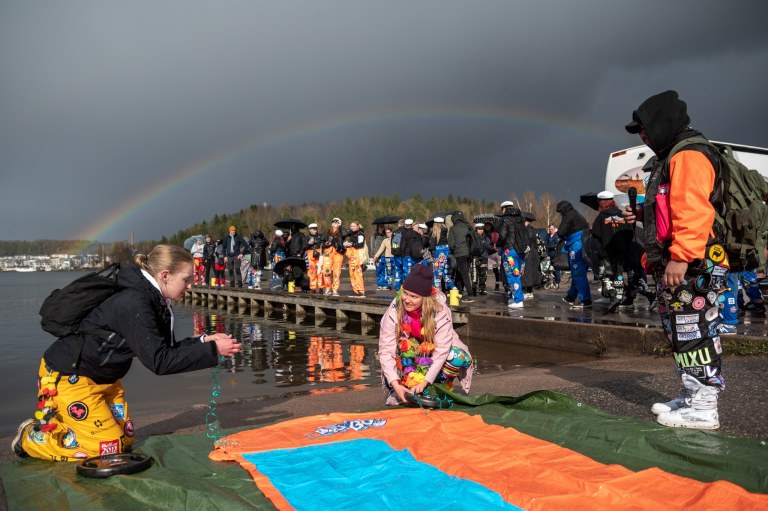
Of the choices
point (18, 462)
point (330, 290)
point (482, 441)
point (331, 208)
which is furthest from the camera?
point (331, 208)

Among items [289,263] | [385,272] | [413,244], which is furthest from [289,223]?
[413,244]

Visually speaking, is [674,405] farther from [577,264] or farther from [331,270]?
[331,270]

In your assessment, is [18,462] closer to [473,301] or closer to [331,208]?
[473,301]

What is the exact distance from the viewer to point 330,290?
1834cm

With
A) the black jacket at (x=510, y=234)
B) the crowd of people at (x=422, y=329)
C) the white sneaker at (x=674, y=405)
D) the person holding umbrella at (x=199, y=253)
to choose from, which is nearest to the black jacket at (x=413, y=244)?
the black jacket at (x=510, y=234)

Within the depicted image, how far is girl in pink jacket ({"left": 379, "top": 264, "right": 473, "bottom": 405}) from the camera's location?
183 inches

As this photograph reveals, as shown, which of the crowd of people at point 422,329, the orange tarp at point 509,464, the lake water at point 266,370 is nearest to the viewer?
the orange tarp at point 509,464

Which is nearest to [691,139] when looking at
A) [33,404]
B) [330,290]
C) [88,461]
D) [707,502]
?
[707,502]

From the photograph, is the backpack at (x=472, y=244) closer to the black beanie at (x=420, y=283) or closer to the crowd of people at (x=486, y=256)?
the crowd of people at (x=486, y=256)

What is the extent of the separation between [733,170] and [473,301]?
10.8m

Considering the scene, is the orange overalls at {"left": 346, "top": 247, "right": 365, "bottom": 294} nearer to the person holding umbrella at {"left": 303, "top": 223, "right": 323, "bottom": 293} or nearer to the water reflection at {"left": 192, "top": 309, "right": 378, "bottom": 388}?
the person holding umbrella at {"left": 303, "top": 223, "right": 323, "bottom": 293}

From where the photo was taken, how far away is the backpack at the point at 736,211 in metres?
3.82

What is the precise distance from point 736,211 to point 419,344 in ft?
7.90

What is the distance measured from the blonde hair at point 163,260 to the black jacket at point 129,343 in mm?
91
